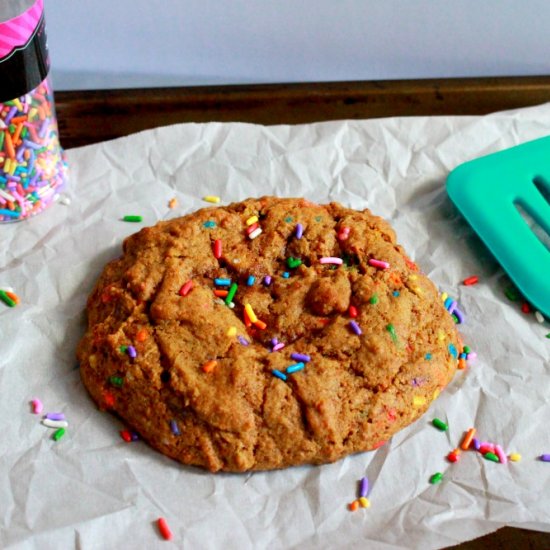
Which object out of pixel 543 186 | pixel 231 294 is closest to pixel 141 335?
pixel 231 294

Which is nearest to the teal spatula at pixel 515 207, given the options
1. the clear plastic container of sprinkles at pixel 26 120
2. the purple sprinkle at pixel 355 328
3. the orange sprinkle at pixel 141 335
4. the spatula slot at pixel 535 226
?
the spatula slot at pixel 535 226

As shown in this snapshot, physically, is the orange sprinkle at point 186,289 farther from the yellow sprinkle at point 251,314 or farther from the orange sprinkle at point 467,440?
the orange sprinkle at point 467,440

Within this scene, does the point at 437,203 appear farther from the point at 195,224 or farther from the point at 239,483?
the point at 239,483

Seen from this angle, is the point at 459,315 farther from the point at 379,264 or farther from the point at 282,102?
the point at 282,102

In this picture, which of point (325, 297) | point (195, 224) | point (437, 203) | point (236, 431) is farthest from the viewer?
point (437, 203)

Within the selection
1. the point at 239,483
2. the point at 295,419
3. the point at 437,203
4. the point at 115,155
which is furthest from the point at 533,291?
the point at 115,155
